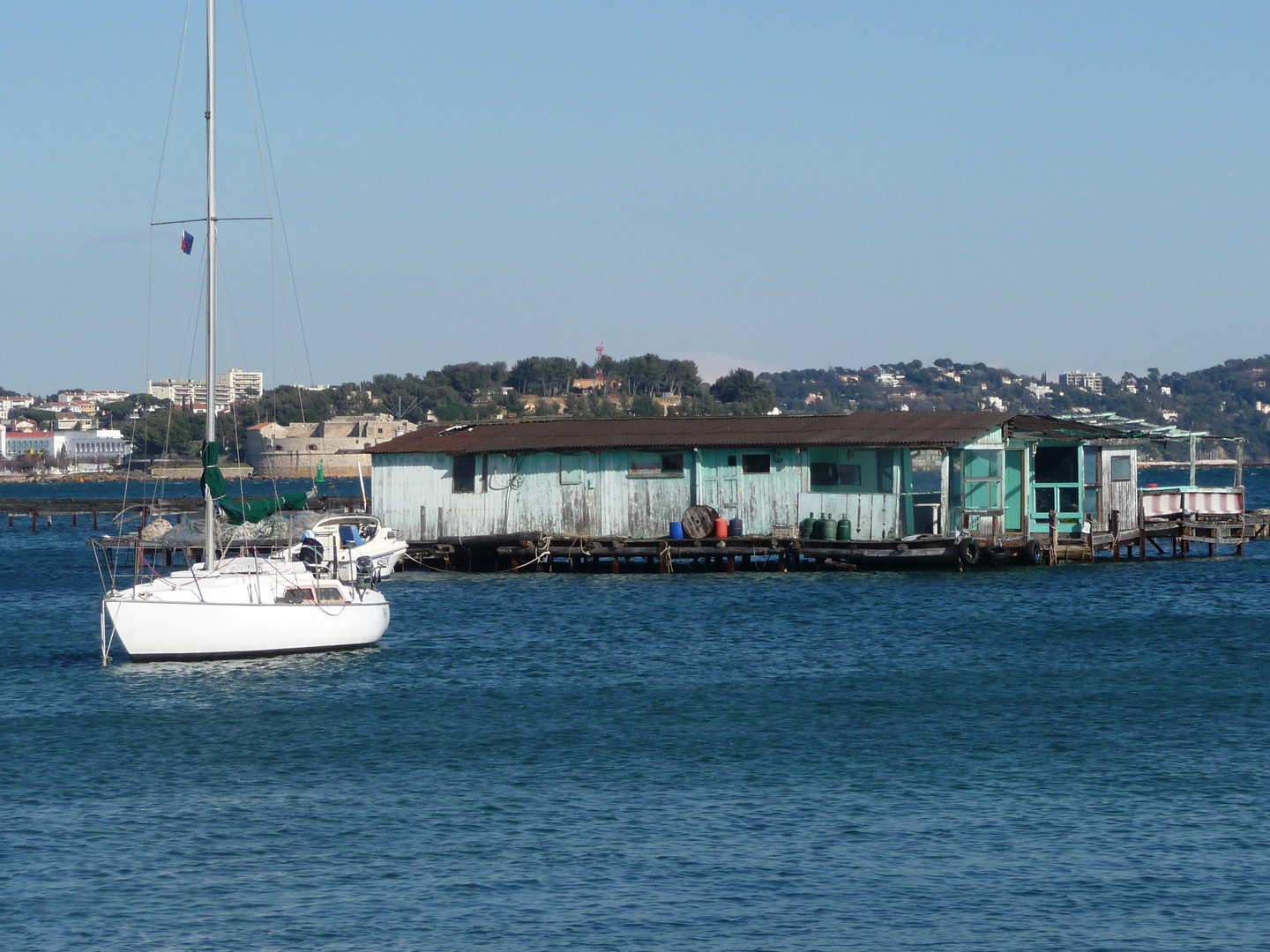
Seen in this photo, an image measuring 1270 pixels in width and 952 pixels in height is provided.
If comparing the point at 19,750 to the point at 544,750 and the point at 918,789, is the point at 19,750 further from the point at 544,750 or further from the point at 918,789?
the point at 918,789

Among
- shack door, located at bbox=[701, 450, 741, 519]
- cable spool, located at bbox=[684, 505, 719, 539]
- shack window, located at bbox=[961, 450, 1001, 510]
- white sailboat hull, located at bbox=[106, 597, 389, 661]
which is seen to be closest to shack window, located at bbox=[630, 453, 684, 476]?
shack door, located at bbox=[701, 450, 741, 519]

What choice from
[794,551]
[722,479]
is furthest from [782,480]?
[794,551]

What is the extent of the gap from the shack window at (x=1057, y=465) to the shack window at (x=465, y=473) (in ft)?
60.7

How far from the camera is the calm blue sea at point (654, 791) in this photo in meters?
16.1

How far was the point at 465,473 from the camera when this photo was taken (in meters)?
52.5

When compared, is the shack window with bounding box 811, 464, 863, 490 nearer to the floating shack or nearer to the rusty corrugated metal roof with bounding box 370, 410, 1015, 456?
the floating shack

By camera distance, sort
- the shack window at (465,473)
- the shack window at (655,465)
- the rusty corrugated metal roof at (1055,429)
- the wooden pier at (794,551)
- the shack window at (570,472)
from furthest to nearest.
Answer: the shack window at (465,473), the shack window at (570,472), the shack window at (655,465), the rusty corrugated metal roof at (1055,429), the wooden pier at (794,551)

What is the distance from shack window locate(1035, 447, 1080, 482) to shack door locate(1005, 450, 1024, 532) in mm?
1814

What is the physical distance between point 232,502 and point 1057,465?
90.6 feet

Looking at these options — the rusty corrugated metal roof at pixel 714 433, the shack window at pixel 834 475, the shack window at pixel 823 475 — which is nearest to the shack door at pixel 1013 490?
the rusty corrugated metal roof at pixel 714 433

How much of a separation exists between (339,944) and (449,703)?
512 inches

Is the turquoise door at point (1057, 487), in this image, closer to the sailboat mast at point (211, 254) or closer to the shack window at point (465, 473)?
the shack window at point (465, 473)

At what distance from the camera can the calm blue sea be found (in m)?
16.1

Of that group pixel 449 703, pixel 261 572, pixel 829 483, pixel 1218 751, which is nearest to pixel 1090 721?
pixel 1218 751
